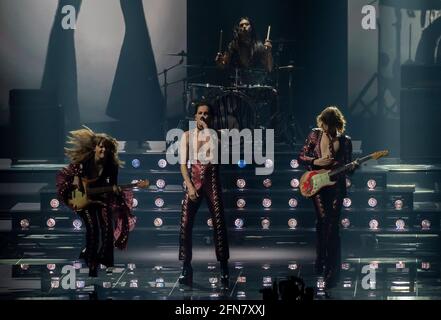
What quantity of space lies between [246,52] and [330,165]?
11.6ft

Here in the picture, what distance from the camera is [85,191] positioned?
1501cm

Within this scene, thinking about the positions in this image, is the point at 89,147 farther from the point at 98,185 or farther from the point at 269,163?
the point at 269,163

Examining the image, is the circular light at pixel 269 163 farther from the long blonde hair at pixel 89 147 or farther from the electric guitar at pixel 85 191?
the long blonde hair at pixel 89 147

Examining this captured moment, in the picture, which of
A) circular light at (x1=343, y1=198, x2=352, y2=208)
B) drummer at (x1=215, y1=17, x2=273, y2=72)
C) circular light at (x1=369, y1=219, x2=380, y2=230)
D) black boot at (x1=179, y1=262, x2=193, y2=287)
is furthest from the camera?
drummer at (x1=215, y1=17, x2=273, y2=72)

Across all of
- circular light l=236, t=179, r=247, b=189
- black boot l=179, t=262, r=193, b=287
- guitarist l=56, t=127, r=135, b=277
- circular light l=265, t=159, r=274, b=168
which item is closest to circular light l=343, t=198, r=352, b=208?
circular light l=265, t=159, r=274, b=168

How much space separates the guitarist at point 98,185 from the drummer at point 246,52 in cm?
365

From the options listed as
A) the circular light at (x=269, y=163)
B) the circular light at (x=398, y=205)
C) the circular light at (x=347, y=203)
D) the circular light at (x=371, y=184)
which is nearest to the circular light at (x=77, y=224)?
the circular light at (x=269, y=163)

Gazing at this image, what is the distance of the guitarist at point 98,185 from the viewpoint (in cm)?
1498

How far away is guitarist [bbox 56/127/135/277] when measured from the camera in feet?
49.2

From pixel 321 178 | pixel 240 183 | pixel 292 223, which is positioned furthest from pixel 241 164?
pixel 321 178

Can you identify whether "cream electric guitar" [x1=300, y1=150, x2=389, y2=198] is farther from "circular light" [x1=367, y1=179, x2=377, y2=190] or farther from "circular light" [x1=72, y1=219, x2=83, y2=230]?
"circular light" [x1=72, y1=219, x2=83, y2=230]

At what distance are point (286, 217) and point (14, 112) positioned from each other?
3432 millimetres

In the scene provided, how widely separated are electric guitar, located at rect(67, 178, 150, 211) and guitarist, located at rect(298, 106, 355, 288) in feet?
5.46

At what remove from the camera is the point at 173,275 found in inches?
625
